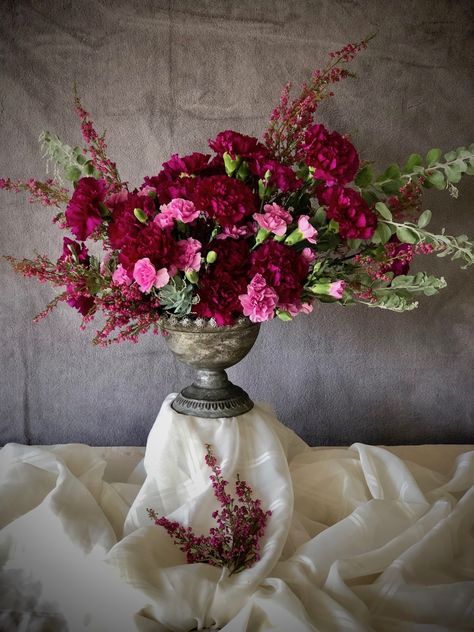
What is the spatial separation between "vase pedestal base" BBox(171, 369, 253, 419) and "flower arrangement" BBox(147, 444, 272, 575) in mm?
138

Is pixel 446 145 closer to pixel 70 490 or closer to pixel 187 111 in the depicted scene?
pixel 187 111

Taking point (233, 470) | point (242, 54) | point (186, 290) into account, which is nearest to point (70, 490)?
point (233, 470)

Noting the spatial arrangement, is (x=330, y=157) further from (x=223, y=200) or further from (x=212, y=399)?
(x=212, y=399)

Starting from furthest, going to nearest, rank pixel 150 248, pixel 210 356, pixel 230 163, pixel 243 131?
pixel 243 131
pixel 210 356
pixel 230 163
pixel 150 248

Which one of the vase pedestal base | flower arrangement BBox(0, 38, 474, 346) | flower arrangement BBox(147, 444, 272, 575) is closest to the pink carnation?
flower arrangement BBox(0, 38, 474, 346)

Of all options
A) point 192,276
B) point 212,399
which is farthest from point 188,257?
point 212,399

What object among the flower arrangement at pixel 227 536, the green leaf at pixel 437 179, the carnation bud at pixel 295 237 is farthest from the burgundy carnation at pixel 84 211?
the green leaf at pixel 437 179

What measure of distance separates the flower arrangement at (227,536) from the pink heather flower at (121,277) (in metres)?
0.42

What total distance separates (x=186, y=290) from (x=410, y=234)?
18.3 inches

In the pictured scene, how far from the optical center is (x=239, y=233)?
112cm

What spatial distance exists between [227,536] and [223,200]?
64 cm

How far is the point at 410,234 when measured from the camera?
3.91ft

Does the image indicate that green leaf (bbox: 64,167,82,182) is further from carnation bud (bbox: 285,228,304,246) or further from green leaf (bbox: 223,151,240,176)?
carnation bud (bbox: 285,228,304,246)

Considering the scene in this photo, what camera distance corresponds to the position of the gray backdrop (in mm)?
1659
